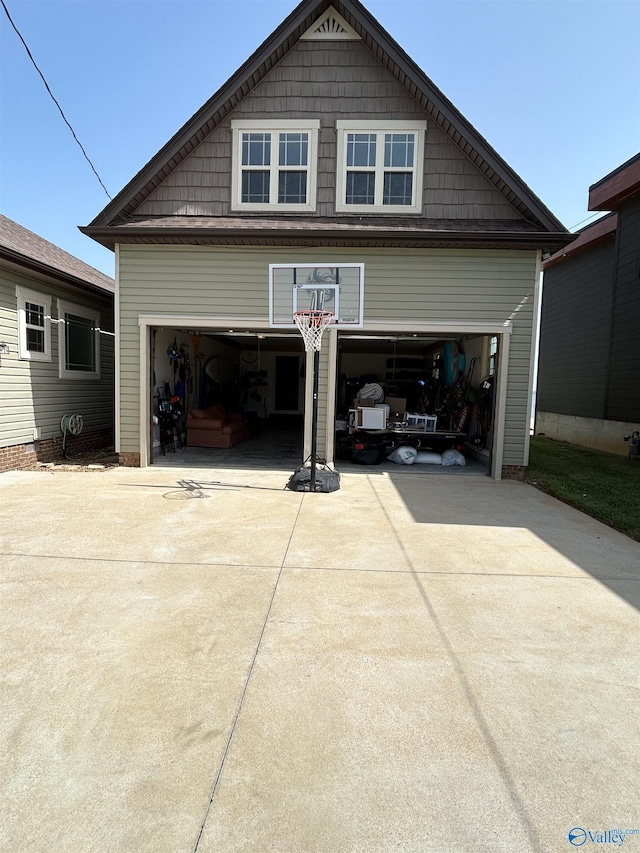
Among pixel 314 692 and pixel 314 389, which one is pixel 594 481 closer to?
pixel 314 389

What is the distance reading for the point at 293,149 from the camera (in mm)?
8492

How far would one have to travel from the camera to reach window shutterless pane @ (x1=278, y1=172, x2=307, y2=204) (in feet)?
27.9

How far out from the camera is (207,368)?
524 inches

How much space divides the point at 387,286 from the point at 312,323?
1726 mm

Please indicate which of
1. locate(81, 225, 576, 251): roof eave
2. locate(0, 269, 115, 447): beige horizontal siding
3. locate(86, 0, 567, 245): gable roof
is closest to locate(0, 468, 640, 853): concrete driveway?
locate(0, 269, 115, 447): beige horizontal siding

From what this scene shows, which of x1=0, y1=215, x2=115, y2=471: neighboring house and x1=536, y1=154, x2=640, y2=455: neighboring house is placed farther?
x1=536, y1=154, x2=640, y2=455: neighboring house

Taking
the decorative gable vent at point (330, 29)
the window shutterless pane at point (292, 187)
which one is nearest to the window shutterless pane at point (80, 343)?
the window shutterless pane at point (292, 187)

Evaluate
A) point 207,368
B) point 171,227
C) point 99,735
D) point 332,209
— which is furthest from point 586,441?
point 99,735

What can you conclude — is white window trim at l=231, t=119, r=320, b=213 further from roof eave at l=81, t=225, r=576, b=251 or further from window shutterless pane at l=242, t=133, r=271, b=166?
roof eave at l=81, t=225, r=576, b=251

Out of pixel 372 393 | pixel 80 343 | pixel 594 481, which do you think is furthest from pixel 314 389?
pixel 80 343

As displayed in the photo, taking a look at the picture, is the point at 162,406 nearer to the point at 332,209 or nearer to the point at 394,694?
the point at 332,209

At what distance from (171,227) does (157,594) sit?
6367 millimetres

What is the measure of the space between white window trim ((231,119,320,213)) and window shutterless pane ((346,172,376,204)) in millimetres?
601

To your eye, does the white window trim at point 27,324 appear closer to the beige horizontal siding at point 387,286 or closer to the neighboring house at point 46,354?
the neighboring house at point 46,354
